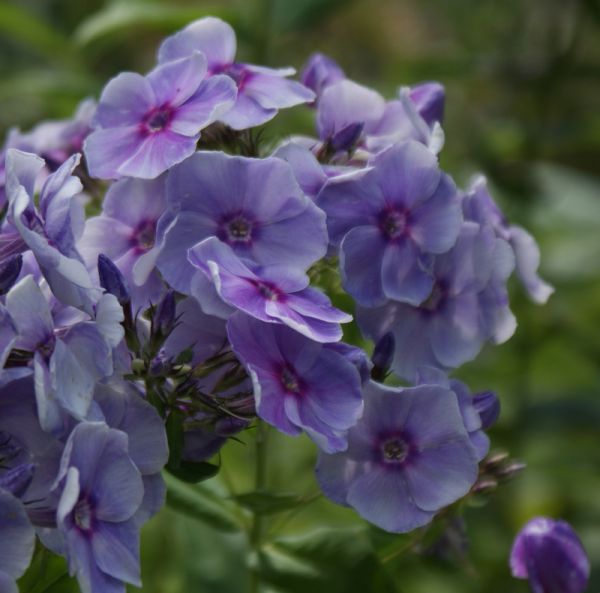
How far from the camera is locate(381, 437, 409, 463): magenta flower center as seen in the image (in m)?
0.99

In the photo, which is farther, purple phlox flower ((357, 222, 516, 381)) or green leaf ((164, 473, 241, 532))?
green leaf ((164, 473, 241, 532))

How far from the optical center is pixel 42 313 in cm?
86

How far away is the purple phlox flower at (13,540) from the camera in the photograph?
0.82 metres

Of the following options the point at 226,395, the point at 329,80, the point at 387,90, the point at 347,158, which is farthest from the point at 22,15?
the point at 226,395

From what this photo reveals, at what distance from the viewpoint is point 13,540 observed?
83 centimetres

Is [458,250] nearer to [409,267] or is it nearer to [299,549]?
[409,267]

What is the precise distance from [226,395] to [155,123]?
23cm

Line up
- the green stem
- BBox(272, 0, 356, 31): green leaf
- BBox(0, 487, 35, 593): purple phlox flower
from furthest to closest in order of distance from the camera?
BBox(272, 0, 356, 31): green leaf < the green stem < BBox(0, 487, 35, 593): purple phlox flower

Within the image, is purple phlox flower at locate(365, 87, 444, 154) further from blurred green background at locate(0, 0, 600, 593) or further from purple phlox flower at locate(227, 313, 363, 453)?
blurred green background at locate(0, 0, 600, 593)

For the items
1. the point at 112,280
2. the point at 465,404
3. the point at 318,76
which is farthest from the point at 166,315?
the point at 318,76

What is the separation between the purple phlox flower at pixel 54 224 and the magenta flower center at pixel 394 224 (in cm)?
25

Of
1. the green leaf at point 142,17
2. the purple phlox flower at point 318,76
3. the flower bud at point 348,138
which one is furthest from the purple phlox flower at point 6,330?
the green leaf at point 142,17

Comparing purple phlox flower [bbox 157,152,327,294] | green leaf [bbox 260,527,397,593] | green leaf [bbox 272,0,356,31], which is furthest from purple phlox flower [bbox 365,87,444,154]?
green leaf [bbox 272,0,356,31]

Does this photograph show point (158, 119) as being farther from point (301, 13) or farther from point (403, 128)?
point (301, 13)
